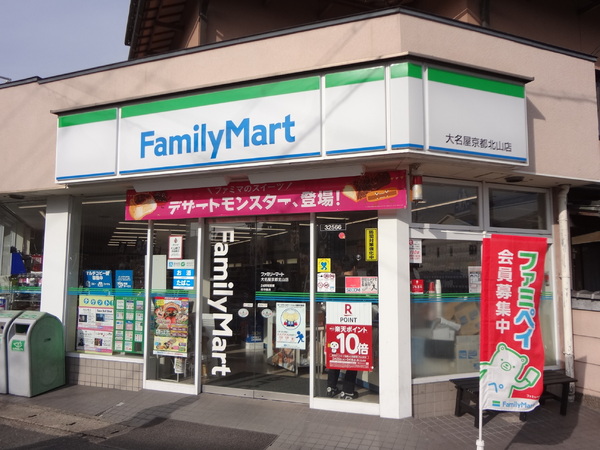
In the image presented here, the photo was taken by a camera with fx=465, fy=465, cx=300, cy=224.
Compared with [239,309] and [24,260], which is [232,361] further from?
[24,260]

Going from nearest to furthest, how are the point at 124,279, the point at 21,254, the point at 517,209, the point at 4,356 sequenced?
the point at 517,209 → the point at 4,356 → the point at 124,279 → the point at 21,254

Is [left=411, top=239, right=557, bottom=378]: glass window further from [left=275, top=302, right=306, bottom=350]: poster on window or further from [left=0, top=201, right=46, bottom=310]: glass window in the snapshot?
[left=0, top=201, right=46, bottom=310]: glass window

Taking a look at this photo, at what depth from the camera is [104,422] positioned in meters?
6.26

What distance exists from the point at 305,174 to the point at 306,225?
2.84ft

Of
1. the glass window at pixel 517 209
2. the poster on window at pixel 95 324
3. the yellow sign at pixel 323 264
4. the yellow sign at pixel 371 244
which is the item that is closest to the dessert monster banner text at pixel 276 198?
the yellow sign at pixel 371 244

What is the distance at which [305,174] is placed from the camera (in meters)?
6.39

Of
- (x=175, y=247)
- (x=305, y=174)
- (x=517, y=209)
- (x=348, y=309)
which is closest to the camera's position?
(x=305, y=174)

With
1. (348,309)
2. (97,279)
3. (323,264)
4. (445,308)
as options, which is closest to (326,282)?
(323,264)

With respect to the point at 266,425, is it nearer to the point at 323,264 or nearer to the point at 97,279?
the point at 323,264

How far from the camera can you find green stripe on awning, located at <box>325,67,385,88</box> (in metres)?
5.75

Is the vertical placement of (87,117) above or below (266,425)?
above

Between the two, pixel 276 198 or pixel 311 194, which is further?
pixel 276 198

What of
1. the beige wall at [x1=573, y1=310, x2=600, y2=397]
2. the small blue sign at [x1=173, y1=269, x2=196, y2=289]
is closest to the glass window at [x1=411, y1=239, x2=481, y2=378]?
the beige wall at [x1=573, y1=310, x2=600, y2=397]

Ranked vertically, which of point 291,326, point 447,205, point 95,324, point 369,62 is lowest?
point 95,324
